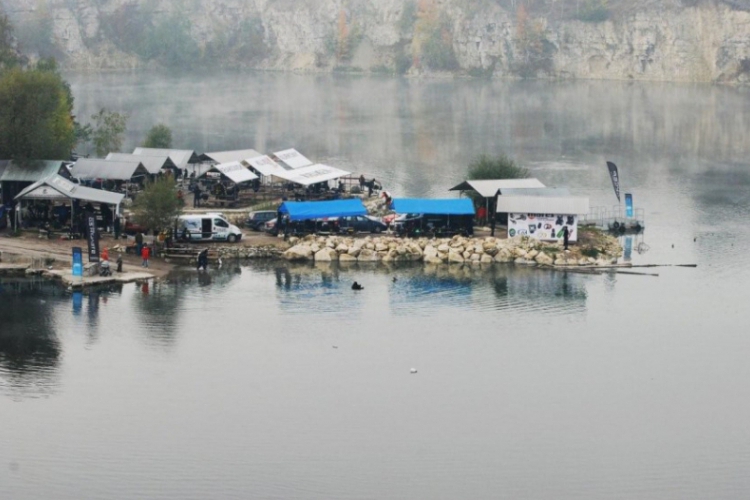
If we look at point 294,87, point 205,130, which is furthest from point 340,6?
point 205,130

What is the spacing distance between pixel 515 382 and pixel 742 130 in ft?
197

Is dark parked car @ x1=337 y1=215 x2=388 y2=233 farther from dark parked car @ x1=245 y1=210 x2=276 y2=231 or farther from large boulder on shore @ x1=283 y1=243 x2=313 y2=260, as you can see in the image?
dark parked car @ x1=245 y1=210 x2=276 y2=231

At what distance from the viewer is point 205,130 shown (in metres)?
86.2

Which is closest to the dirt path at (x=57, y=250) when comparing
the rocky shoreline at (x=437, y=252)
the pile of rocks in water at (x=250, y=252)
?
the pile of rocks in water at (x=250, y=252)

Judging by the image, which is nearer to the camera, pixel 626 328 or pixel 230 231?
pixel 626 328

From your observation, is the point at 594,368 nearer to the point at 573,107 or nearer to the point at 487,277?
the point at 487,277

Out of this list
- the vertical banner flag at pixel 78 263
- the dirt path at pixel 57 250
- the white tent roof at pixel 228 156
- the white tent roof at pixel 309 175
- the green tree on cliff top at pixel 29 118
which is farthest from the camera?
the white tent roof at pixel 228 156

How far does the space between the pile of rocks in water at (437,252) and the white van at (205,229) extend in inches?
80.8

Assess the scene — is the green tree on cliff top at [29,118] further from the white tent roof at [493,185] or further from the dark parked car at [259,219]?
the white tent roof at [493,185]

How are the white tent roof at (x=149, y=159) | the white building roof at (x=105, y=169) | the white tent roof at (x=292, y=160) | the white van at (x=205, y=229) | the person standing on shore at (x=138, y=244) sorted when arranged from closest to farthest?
the person standing on shore at (x=138, y=244)
the white van at (x=205, y=229)
the white building roof at (x=105, y=169)
the white tent roof at (x=149, y=159)
the white tent roof at (x=292, y=160)

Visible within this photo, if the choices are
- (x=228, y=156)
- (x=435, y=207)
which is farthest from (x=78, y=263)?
(x=228, y=156)

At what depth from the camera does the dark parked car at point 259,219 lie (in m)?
47.1

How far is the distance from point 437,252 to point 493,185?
19.2ft

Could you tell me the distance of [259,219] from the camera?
4712 centimetres
